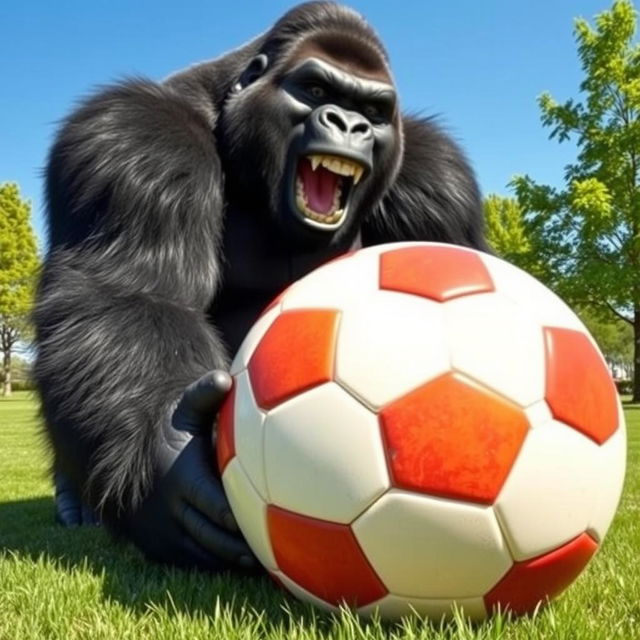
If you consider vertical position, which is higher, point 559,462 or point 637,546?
point 559,462

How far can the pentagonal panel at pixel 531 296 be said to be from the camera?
1640 mm

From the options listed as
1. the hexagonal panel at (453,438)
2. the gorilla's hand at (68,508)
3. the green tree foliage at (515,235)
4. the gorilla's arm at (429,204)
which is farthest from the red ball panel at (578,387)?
the green tree foliage at (515,235)

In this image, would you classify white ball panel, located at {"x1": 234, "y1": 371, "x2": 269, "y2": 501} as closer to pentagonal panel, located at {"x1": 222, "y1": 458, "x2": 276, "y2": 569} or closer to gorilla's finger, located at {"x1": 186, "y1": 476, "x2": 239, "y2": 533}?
pentagonal panel, located at {"x1": 222, "y1": 458, "x2": 276, "y2": 569}

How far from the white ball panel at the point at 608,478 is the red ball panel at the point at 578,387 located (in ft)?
0.08

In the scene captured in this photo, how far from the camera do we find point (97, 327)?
230 centimetres

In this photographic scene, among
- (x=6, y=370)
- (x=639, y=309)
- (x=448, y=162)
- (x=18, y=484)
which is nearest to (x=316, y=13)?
(x=448, y=162)

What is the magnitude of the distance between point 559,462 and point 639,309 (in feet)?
61.0

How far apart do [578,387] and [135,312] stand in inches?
49.2

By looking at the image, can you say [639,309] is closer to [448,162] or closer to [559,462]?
[448,162]

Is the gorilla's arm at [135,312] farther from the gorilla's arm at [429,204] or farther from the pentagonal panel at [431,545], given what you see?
the gorilla's arm at [429,204]

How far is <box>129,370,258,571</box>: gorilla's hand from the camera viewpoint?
76.0 inches

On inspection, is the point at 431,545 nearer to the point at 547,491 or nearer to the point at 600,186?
the point at 547,491

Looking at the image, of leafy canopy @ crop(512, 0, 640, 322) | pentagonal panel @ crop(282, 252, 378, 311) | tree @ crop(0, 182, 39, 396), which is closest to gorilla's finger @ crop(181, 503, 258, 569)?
pentagonal panel @ crop(282, 252, 378, 311)

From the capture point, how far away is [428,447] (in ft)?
4.75
